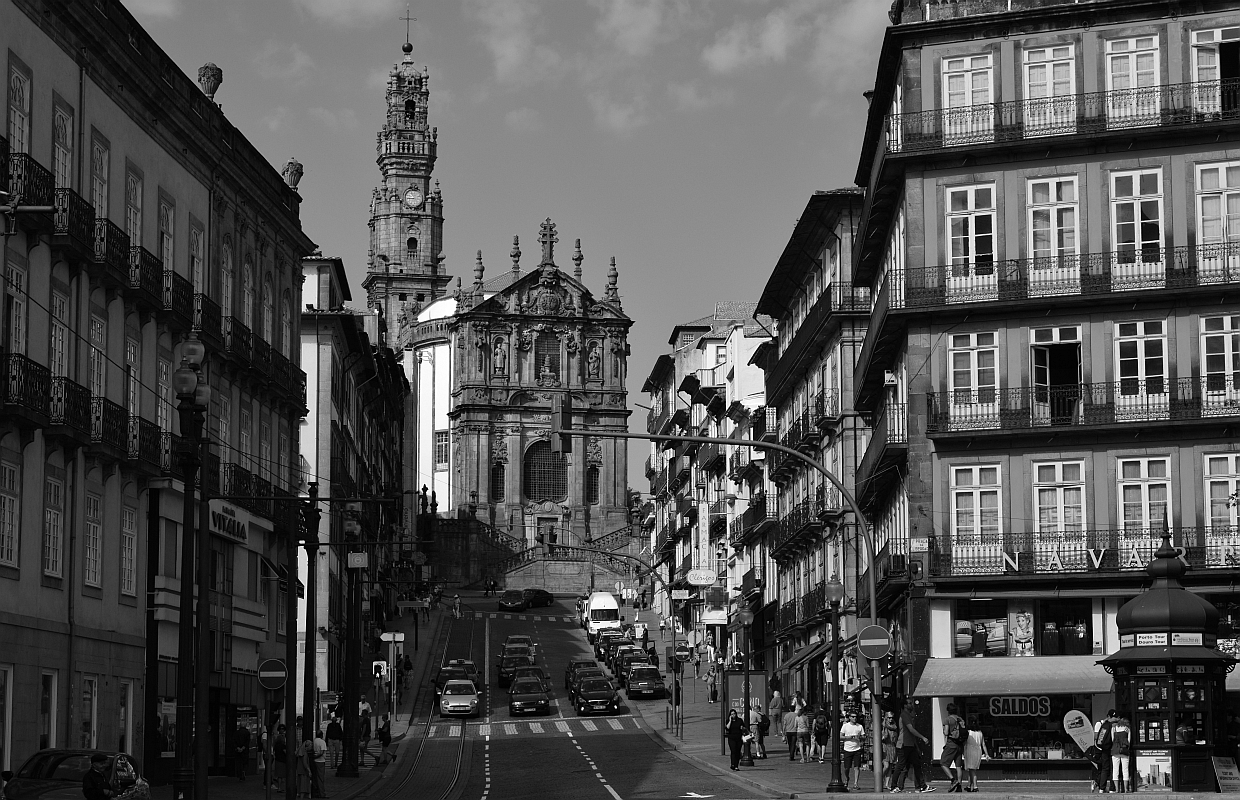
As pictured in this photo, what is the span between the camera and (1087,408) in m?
46.1

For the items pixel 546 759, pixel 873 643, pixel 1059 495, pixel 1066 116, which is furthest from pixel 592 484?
pixel 873 643

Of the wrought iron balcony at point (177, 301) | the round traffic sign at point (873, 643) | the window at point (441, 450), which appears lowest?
the round traffic sign at point (873, 643)

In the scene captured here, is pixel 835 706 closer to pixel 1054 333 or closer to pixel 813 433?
pixel 1054 333

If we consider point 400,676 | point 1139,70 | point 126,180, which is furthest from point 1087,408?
point 400,676

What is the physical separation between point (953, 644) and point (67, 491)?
20.2 meters

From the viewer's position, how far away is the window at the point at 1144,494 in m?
45.5

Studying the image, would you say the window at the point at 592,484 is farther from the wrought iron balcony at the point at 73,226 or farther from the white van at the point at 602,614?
the wrought iron balcony at the point at 73,226

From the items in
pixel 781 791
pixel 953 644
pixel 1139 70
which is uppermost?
pixel 1139 70

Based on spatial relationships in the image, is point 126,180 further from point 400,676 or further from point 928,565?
point 400,676

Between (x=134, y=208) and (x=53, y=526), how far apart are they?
831 cm

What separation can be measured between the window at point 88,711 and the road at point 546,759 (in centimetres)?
681

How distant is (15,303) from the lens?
35188mm

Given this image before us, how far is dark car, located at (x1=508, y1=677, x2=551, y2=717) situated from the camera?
72500mm

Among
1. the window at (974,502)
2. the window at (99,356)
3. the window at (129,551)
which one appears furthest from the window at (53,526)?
the window at (974,502)
